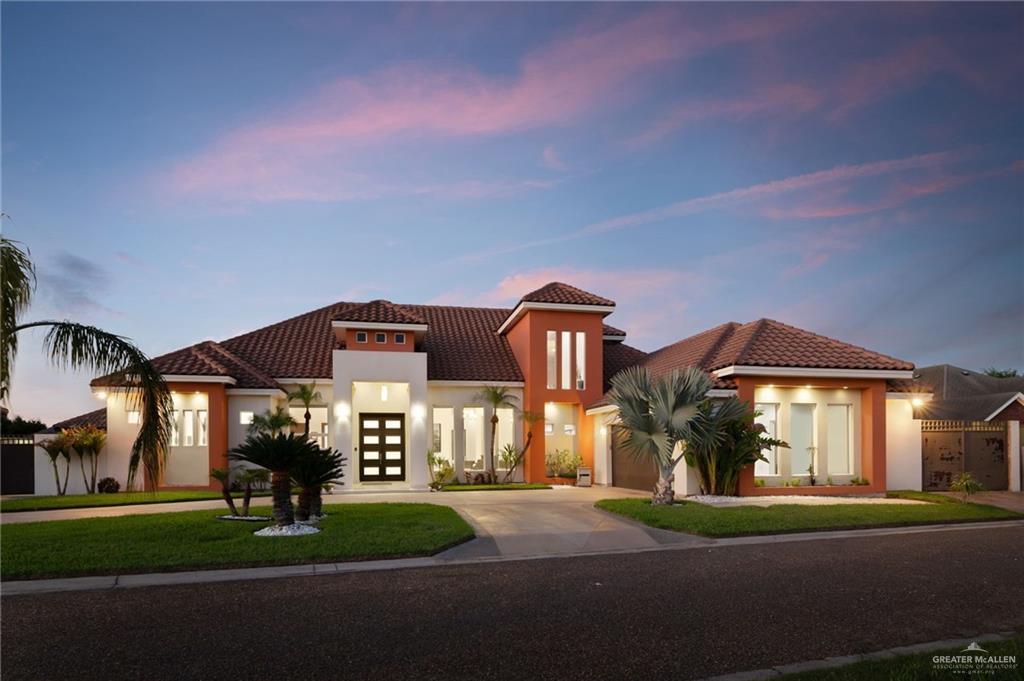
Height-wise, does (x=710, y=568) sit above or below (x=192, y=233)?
below

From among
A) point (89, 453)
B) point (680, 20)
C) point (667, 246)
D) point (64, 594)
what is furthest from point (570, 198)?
point (64, 594)

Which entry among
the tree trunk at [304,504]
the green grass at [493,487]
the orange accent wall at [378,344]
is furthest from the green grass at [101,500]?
the tree trunk at [304,504]

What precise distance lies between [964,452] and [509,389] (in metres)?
14.9

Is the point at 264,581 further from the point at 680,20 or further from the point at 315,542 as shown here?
the point at 680,20

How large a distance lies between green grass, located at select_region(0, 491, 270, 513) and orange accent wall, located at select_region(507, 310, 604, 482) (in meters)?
9.59

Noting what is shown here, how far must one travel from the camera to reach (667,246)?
28.0 metres

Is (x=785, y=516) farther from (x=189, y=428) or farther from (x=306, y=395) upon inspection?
(x=189, y=428)

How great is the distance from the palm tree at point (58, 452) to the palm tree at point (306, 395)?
668cm

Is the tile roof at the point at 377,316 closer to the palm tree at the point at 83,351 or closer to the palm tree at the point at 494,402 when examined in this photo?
the palm tree at the point at 494,402

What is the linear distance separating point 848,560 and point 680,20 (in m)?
12.6

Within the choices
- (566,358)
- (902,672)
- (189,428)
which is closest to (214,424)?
(189,428)

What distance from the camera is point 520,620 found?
7.07m

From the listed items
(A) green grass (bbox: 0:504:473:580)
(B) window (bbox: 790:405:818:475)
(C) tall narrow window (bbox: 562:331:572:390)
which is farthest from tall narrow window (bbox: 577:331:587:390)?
(A) green grass (bbox: 0:504:473:580)

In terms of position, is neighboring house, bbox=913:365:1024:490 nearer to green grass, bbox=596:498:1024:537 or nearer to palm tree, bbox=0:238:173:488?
green grass, bbox=596:498:1024:537
